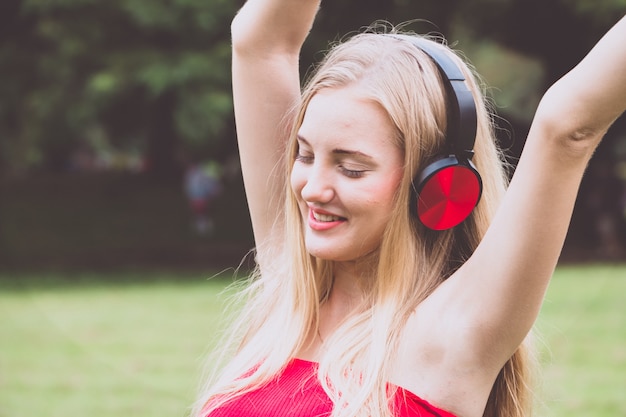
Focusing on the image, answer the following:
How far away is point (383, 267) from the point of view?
1.53m

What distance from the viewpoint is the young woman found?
128 centimetres

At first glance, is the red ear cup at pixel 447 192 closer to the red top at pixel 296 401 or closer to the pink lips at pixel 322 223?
the pink lips at pixel 322 223

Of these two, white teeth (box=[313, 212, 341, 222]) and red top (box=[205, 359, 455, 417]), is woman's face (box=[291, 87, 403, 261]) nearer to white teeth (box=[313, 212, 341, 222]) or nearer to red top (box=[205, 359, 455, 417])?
white teeth (box=[313, 212, 341, 222])

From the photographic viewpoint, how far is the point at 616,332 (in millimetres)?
Result: 7699

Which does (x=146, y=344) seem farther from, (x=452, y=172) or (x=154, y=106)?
(x=154, y=106)

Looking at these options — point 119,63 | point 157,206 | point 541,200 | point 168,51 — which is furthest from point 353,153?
point 157,206

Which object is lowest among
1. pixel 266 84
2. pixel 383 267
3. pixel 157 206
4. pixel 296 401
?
pixel 157 206

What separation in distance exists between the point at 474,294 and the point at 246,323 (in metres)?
0.61

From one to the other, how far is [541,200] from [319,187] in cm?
38

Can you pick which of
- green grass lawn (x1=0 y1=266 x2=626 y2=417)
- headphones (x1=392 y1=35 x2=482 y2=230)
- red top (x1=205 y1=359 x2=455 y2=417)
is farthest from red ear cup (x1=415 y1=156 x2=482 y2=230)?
green grass lawn (x1=0 y1=266 x2=626 y2=417)

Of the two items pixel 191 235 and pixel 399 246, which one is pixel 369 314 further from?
pixel 191 235

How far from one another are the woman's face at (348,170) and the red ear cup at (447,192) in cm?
5

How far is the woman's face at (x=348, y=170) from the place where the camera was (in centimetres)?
146

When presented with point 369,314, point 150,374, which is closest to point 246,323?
point 369,314
